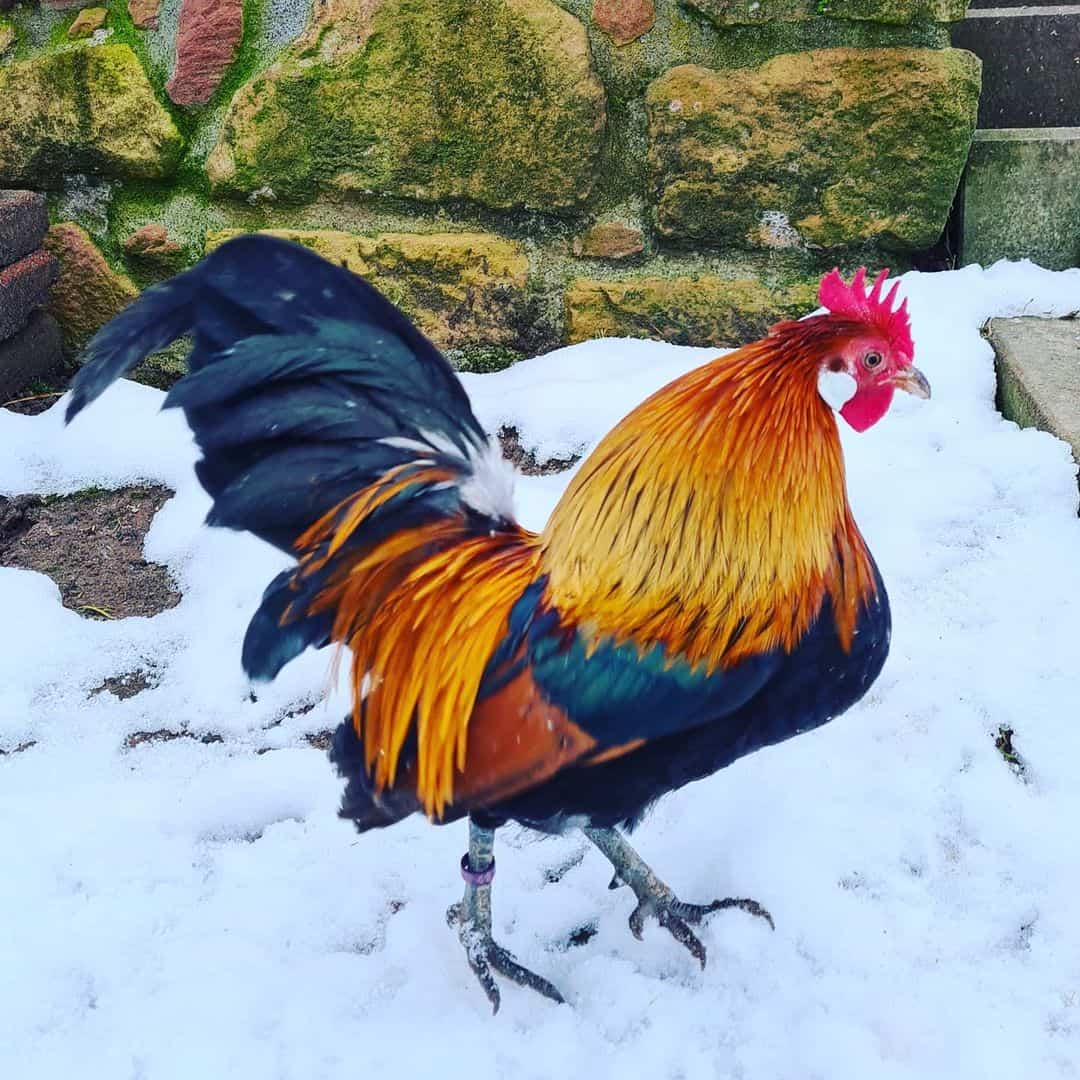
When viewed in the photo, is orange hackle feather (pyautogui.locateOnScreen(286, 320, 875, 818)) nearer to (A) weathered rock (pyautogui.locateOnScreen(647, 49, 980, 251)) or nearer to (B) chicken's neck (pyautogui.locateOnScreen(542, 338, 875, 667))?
(B) chicken's neck (pyautogui.locateOnScreen(542, 338, 875, 667))

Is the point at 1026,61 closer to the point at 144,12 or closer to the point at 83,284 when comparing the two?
the point at 144,12

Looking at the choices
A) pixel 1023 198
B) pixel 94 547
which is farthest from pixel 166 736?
pixel 1023 198

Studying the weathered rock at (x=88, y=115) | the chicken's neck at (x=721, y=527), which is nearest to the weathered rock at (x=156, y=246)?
the weathered rock at (x=88, y=115)

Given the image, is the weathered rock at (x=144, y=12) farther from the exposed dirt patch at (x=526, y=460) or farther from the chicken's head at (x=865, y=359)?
the chicken's head at (x=865, y=359)

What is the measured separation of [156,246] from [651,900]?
2353 millimetres

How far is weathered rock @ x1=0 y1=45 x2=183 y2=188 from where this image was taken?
3.07m

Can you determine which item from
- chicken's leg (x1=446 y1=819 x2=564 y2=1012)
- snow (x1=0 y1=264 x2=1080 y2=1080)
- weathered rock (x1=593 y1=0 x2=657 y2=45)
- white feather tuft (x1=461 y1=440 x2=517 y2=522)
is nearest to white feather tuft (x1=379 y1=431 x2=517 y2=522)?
white feather tuft (x1=461 y1=440 x2=517 y2=522)

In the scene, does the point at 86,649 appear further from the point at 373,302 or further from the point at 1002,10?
the point at 1002,10

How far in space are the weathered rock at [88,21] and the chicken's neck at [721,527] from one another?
241 centimetres

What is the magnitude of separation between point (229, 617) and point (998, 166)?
7.96 feet

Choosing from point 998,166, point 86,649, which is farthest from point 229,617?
point 998,166

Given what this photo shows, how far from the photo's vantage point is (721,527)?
144 centimetres

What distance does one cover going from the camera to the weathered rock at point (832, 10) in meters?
2.87

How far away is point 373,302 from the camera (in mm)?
1546
